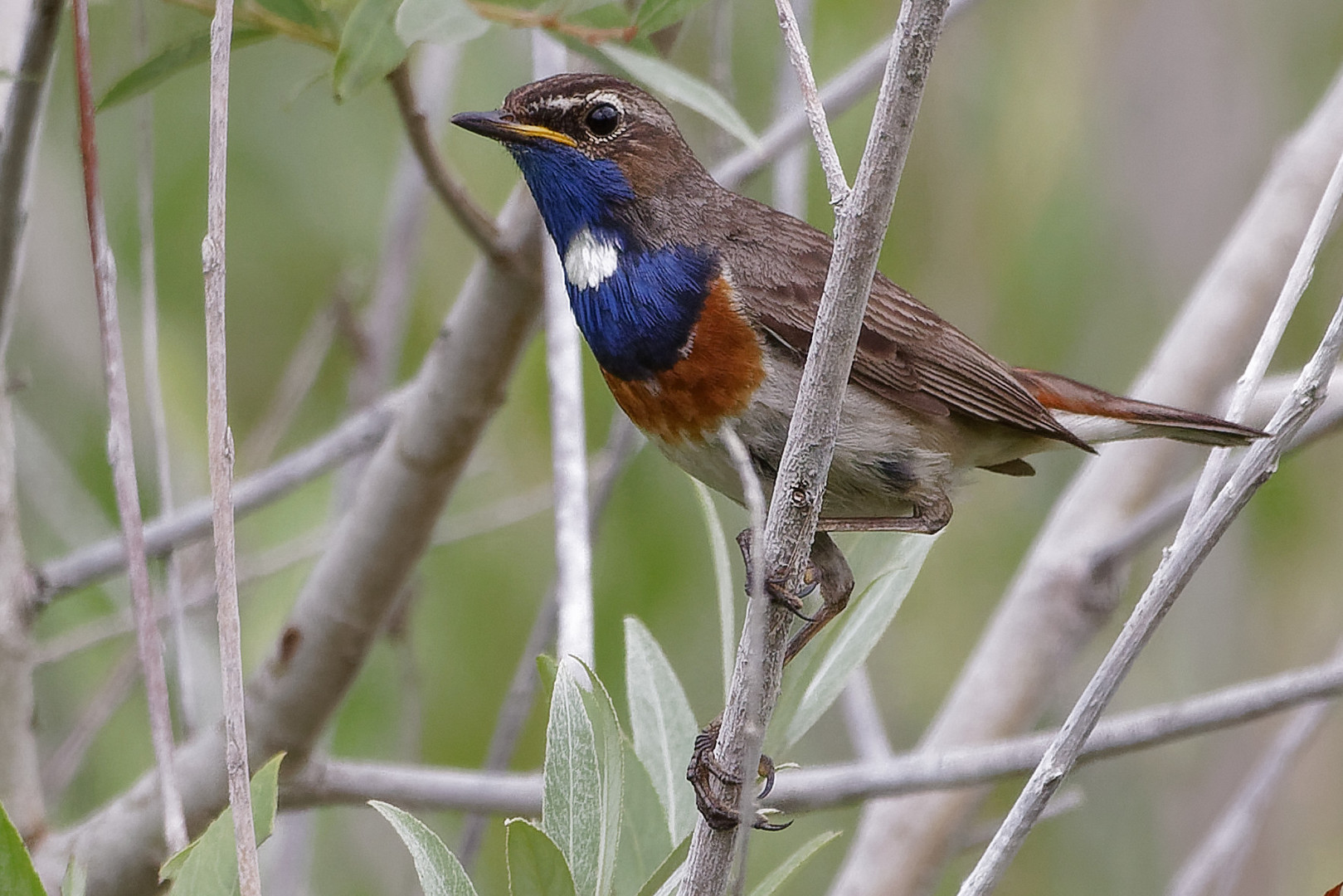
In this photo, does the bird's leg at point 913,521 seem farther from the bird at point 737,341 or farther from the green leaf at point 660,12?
the green leaf at point 660,12

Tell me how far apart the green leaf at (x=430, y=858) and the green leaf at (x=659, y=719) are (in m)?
0.52

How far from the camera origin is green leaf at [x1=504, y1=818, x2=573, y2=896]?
67.6 inches

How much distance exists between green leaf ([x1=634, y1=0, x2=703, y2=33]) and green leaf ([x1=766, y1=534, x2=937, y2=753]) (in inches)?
34.1

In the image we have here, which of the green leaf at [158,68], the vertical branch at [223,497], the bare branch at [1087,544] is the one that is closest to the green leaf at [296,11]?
the green leaf at [158,68]

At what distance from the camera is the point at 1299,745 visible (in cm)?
322

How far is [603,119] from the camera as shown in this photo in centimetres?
285

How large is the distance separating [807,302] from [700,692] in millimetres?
2303

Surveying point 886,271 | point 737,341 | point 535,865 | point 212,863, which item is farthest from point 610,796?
point 886,271

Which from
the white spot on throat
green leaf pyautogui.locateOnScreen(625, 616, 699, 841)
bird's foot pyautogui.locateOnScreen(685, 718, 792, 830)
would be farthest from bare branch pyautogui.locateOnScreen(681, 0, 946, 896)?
the white spot on throat

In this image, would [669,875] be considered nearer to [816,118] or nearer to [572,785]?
[572,785]

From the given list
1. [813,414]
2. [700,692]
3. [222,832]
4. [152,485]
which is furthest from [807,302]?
[152,485]

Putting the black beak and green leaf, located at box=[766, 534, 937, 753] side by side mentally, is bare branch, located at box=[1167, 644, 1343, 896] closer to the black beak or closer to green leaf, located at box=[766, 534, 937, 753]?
green leaf, located at box=[766, 534, 937, 753]

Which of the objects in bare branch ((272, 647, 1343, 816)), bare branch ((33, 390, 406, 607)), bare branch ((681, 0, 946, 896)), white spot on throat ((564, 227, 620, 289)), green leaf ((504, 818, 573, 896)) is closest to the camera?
bare branch ((681, 0, 946, 896))

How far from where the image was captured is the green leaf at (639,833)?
7.18 ft
